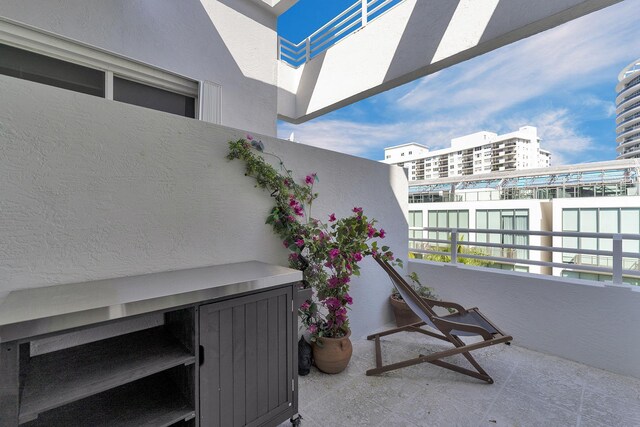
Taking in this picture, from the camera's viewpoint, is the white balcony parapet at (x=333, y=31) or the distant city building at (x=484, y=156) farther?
the distant city building at (x=484, y=156)

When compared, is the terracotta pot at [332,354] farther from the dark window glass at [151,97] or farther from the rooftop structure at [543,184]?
the rooftop structure at [543,184]

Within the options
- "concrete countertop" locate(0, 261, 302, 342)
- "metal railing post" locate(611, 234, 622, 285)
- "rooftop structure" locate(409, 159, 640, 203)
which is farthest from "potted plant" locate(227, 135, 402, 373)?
"rooftop structure" locate(409, 159, 640, 203)

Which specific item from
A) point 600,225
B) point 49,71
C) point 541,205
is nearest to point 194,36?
point 49,71

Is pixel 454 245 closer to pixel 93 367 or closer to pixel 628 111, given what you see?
pixel 93 367

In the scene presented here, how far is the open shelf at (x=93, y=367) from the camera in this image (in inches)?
39.6

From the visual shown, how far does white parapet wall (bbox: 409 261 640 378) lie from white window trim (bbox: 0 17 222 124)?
3.89 m

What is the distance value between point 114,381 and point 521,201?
15.8 meters

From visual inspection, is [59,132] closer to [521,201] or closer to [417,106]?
[521,201]

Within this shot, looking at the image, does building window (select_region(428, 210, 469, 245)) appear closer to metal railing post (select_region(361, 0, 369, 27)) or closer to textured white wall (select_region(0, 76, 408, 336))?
metal railing post (select_region(361, 0, 369, 27))

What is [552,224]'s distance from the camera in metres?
12.6

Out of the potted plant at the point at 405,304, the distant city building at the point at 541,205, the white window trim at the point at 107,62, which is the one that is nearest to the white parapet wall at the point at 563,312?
the potted plant at the point at 405,304

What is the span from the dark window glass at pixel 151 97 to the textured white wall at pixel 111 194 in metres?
1.44

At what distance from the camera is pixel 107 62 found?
8.62ft

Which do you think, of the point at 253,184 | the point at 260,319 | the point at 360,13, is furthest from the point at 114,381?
the point at 360,13
